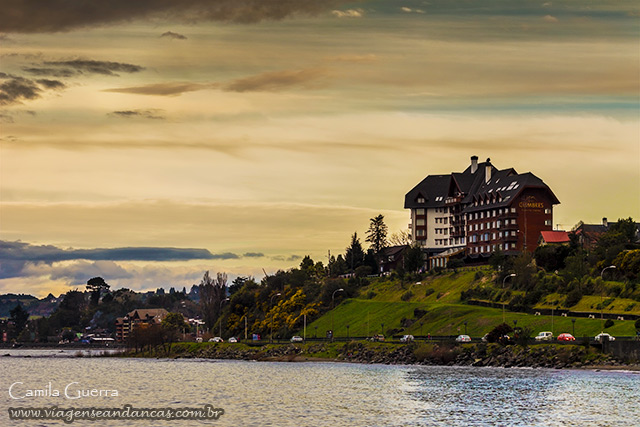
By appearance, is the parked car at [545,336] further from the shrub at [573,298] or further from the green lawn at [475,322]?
the shrub at [573,298]

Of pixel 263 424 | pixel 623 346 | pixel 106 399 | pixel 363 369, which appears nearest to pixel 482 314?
pixel 363 369

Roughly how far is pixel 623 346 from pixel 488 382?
87.1 feet

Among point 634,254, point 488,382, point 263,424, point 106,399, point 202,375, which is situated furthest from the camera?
point 634,254

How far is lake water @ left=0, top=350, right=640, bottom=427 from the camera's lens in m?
72.9

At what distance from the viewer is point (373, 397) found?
92.4 m

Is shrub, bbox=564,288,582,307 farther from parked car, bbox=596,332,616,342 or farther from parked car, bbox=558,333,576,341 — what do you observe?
parked car, bbox=596,332,616,342

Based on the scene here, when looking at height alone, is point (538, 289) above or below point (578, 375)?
above

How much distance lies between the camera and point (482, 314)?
174500 mm

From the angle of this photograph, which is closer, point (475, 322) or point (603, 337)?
point (603, 337)

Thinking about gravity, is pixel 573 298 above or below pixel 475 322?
above

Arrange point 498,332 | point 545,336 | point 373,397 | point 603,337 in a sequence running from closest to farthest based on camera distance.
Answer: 1. point 373,397
2. point 603,337
3. point 545,336
4. point 498,332

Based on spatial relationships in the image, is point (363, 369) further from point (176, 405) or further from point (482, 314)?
point (176, 405)

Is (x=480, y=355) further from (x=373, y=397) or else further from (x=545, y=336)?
(x=373, y=397)

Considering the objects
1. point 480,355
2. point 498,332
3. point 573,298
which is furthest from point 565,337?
point 573,298
